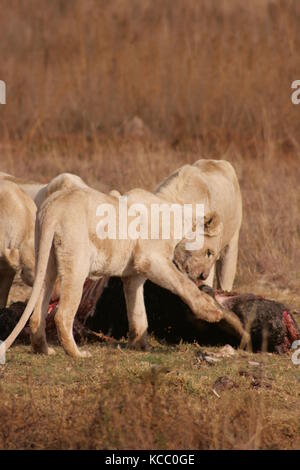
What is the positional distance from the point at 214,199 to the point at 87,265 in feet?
8.13

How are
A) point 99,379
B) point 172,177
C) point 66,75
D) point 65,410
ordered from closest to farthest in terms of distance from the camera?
point 65,410 < point 99,379 < point 172,177 < point 66,75

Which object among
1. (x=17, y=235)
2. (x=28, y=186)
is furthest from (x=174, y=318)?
(x=28, y=186)

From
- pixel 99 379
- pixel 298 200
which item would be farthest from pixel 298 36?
pixel 99 379

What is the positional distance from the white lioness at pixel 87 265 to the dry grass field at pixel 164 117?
0.27m

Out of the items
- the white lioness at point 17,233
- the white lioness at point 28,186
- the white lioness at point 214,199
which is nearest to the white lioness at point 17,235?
the white lioness at point 17,233

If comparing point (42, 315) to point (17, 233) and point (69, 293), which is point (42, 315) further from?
point (17, 233)

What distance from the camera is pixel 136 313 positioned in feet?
26.5

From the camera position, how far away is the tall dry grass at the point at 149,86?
50.6ft

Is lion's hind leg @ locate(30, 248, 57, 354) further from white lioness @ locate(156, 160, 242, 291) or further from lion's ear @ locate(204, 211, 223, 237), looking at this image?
lion's ear @ locate(204, 211, 223, 237)

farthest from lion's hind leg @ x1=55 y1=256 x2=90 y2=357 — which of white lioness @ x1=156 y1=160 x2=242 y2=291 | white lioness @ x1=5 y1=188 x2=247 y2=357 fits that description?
white lioness @ x1=156 y1=160 x2=242 y2=291
